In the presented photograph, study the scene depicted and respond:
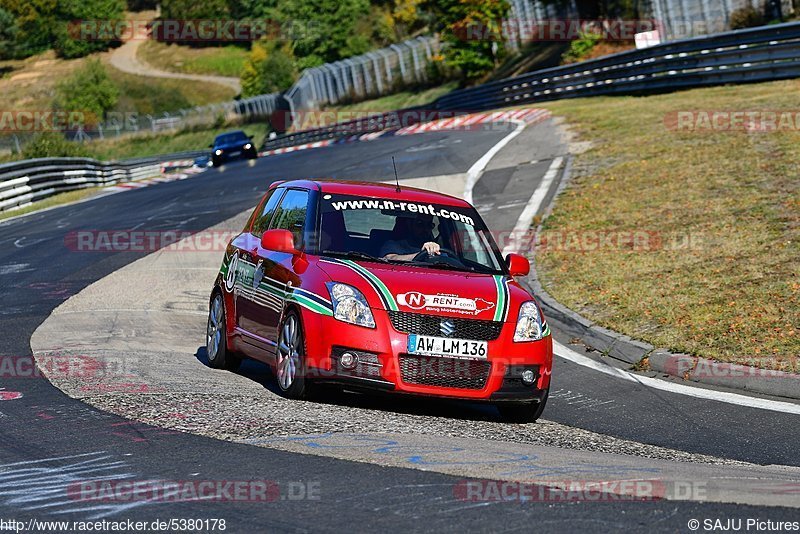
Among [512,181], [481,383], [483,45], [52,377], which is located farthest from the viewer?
[483,45]

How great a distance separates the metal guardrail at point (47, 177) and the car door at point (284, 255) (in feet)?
64.6

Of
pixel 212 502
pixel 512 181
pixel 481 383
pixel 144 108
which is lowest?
pixel 144 108

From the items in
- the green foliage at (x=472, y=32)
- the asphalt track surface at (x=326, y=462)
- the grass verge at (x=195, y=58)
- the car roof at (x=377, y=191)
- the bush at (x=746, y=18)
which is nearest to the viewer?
the asphalt track surface at (x=326, y=462)

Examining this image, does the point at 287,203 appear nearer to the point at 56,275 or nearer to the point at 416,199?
the point at 416,199

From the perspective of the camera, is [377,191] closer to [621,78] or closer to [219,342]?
[219,342]

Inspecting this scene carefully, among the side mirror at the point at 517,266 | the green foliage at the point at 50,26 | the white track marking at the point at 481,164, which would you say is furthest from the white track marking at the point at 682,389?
the green foliage at the point at 50,26

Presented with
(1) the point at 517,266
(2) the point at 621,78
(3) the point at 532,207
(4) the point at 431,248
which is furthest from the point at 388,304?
(2) the point at 621,78

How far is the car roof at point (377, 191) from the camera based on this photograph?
952cm

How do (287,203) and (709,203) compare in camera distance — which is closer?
(287,203)

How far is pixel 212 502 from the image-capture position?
5.15 m

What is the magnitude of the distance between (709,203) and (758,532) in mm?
11581

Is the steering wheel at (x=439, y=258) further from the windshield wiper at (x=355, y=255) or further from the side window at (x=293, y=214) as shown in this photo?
the side window at (x=293, y=214)

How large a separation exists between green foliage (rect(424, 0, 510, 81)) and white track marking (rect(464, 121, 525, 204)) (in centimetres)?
2992

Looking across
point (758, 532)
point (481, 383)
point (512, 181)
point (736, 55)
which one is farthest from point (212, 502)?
point (736, 55)
